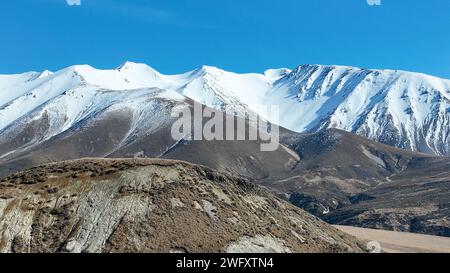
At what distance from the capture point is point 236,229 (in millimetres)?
63656

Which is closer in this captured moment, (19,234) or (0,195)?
(19,234)

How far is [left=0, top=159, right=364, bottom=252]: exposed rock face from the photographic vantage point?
5975cm

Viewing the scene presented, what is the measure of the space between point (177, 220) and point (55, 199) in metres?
12.9

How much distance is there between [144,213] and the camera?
62.5m

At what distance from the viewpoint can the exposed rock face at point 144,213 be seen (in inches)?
2352

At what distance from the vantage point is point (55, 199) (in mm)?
65188
